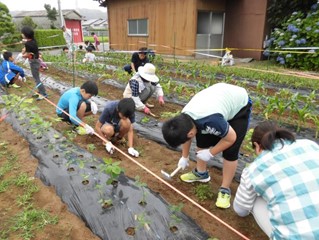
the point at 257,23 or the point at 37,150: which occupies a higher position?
the point at 257,23

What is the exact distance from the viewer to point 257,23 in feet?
36.6

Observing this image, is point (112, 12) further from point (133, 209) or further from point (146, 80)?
point (133, 209)

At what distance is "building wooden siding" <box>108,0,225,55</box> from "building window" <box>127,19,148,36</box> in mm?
199

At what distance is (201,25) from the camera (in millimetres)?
12094

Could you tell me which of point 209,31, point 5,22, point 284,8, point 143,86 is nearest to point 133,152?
point 143,86

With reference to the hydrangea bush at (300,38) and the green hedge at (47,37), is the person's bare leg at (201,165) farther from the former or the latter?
the green hedge at (47,37)

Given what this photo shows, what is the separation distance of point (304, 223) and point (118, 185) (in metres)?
1.51

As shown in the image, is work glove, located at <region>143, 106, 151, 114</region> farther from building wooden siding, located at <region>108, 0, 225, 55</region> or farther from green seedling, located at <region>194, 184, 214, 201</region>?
building wooden siding, located at <region>108, 0, 225, 55</region>

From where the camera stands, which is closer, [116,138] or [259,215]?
[259,215]

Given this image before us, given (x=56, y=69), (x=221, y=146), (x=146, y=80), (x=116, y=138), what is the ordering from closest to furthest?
(x=221, y=146) → (x=116, y=138) → (x=146, y=80) → (x=56, y=69)

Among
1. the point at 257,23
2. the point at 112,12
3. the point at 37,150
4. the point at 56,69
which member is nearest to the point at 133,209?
the point at 37,150

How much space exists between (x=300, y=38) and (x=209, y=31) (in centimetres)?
386

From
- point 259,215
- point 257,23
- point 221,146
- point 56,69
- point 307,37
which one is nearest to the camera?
point 259,215

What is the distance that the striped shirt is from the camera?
1.31 m
